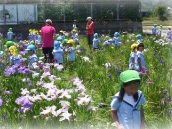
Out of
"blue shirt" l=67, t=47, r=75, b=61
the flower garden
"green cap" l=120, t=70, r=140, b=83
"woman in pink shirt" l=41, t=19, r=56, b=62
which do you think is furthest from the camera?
"woman in pink shirt" l=41, t=19, r=56, b=62

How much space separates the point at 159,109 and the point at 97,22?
590 inches

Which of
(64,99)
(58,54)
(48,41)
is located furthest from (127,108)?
(48,41)

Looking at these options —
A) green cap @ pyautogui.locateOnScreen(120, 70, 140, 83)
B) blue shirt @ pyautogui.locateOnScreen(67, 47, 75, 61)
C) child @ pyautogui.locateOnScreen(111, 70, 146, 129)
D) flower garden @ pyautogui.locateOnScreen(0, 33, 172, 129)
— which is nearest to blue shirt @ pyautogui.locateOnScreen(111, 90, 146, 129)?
child @ pyautogui.locateOnScreen(111, 70, 146, 129)

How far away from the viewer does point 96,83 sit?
215 inches

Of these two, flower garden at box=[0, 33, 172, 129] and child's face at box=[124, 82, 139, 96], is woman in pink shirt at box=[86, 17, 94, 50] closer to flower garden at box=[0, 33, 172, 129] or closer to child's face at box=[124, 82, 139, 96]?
flower garden at box=[0, 33, 172, 129]

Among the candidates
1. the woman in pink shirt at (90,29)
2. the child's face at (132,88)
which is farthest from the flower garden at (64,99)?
the woman in pink shirt at (90,29)

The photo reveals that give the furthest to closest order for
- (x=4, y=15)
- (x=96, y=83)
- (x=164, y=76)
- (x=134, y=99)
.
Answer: (x=4, y=15), (x=96, y=83), (x=164, y=76), (x=134, y=99)

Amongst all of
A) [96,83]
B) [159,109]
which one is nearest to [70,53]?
[96,83]

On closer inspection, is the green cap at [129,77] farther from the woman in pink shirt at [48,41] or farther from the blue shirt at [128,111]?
the woman in pink shirt at [48,41]

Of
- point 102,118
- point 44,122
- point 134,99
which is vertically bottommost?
point 102,118

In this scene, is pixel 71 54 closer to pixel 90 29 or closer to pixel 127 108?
pixel 90 29

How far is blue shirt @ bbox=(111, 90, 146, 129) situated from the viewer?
2.87m

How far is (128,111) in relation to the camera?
9.40 ft

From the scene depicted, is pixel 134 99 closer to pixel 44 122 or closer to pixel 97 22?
pixel 44 122
